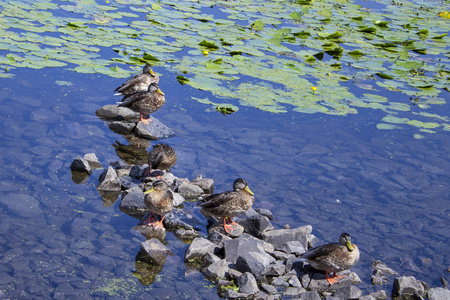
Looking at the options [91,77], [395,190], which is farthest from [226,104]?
[395,190]

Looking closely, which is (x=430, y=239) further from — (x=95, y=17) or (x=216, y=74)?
(x=95, y=17)

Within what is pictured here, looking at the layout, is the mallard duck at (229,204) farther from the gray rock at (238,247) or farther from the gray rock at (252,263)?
the gray rock at (252,263)

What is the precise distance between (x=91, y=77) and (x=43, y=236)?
20.7 feet

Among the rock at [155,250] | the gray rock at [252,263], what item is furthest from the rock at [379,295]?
the rock at [155,250]

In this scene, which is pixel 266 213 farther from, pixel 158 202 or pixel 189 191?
pixel 158 202

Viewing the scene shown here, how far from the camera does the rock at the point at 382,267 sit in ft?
22.6

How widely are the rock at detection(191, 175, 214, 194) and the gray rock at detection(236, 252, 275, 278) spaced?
1922 mm

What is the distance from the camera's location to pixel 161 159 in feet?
27.2

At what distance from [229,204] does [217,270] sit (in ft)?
3.58

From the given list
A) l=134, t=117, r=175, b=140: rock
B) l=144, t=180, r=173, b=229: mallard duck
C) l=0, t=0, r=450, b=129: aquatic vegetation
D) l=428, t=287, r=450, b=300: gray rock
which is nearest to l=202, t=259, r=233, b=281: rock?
l=144, t=180, r=173, b=229: mallard duck

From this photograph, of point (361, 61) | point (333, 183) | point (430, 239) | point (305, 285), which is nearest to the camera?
point (305, 285)

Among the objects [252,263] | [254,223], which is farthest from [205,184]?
[252,263]

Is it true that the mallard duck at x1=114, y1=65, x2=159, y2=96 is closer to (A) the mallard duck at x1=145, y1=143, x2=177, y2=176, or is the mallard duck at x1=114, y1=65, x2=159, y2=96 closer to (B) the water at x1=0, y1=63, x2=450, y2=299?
(B) the water at x1=0, y1=63, x2=450, y2=299

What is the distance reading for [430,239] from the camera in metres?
7.81
